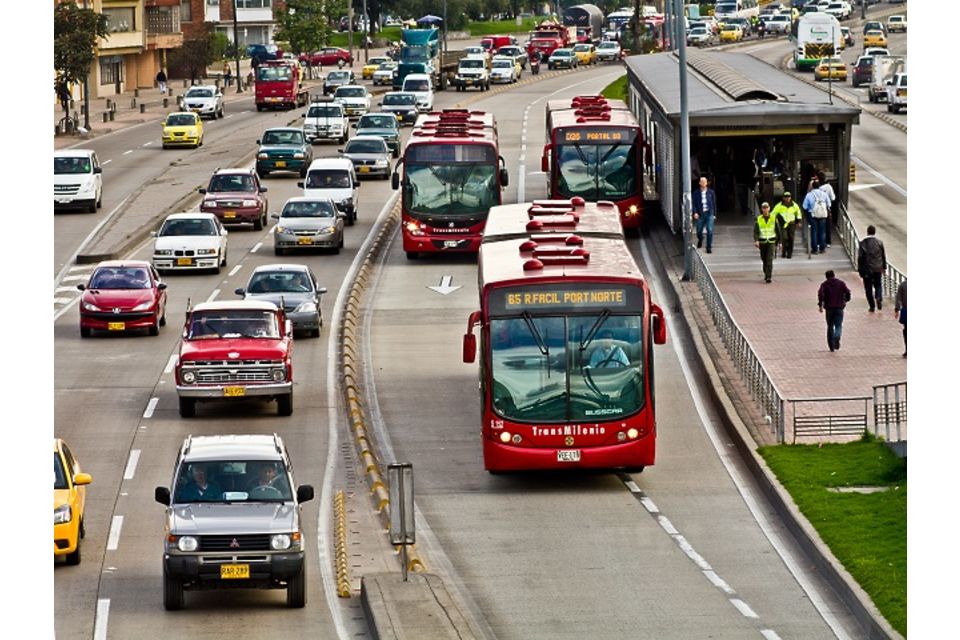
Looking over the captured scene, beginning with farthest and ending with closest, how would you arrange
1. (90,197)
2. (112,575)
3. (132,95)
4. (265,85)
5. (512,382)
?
(132,95) → (265,85) → (90,197) → (512,382) → (112,575)

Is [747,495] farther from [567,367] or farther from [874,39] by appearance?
[874,39]

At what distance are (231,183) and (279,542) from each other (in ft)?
119

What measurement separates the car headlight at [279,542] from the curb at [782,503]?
6141mm

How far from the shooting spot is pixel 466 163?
168 feet

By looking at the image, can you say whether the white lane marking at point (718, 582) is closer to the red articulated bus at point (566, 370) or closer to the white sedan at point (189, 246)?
the red articulated bus at point (566, 370)

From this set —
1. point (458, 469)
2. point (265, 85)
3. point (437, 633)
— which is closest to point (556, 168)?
point (458, 469)

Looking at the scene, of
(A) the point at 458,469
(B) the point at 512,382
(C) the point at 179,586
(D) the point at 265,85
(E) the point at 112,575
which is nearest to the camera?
(C) the point at 179,586

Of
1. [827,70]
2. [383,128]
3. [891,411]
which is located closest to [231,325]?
[891,411]

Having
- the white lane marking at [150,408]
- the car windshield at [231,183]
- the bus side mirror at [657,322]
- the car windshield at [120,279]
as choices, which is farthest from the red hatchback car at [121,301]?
the car windshield at [231,183]

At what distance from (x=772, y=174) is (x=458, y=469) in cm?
2141

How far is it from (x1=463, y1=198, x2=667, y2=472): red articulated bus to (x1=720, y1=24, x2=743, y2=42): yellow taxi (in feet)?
394

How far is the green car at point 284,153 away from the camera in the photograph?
69.6 m

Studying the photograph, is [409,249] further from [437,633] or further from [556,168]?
[437,633]

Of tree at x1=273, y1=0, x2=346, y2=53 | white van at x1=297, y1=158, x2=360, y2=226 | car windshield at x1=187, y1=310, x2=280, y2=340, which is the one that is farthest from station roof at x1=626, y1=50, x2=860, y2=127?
tree at x1=273, y1=0, x2=346, y2=53
